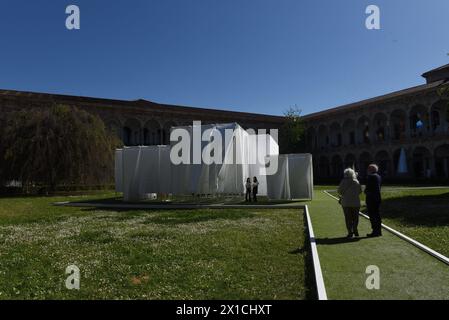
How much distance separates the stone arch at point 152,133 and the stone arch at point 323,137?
2579cm

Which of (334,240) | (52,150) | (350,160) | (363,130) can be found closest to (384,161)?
(363,130)

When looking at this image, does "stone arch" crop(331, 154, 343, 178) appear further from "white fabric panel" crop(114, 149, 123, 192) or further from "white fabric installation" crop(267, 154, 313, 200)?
"white fabric panel" crop(114, 149, 123, 192)

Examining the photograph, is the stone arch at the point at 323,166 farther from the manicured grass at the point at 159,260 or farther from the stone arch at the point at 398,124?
the manicured grass at the point at 159,260

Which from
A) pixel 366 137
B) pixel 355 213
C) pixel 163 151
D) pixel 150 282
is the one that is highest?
pixel 366 137

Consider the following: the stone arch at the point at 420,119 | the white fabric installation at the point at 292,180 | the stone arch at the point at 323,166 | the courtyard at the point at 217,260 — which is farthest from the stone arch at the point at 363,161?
the courtyard at the point at 217,260

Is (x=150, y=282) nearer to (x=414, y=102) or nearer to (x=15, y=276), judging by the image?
(x=15, y=276)

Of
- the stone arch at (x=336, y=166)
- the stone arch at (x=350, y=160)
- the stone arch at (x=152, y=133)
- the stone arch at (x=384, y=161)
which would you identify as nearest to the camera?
the stone arch at (x=384, y=161)

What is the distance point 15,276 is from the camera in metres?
7.28

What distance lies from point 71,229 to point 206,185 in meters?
11.8

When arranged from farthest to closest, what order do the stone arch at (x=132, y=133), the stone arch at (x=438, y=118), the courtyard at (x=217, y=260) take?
the stone arch at (x=132, y=133) < the stone arch at (x=438, y=118) < the courtyard at (x=217, y=260)

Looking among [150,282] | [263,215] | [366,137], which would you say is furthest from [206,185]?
[366,137]

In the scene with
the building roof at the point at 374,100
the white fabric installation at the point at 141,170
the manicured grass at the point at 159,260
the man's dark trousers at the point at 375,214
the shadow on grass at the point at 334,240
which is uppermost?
the building roof at the point at 374,100

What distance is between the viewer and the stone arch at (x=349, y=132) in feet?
202

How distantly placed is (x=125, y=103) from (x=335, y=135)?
32562 mm
